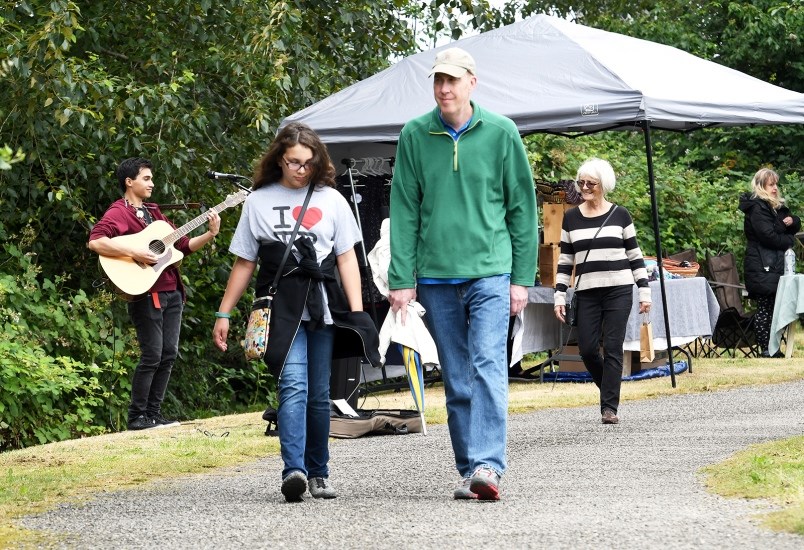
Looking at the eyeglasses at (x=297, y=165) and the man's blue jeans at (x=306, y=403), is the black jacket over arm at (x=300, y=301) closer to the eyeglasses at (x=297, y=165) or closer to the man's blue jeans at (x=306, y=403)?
the man's blue jeans at (x=306, y=403)

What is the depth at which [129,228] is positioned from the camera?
10969mm

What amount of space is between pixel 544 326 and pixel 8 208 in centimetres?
499

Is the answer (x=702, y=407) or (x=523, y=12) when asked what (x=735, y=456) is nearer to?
(x=702, y=407)

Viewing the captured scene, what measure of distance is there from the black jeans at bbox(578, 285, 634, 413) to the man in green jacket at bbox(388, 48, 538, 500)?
3.39 m

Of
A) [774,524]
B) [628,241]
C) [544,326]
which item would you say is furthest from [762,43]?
[774,524]

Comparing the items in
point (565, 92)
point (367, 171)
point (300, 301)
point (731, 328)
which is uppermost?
point (565, 92)

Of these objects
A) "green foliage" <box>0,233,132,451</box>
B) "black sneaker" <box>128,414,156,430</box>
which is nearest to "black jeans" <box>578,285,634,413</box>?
"black sneaker" <box>128,414,156,430</box>

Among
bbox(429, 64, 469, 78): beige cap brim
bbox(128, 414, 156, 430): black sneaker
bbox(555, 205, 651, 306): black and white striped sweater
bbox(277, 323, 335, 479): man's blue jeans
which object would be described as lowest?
bbox(128, 414, 156, 430): black sneaker

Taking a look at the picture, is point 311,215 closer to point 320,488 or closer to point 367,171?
point 320,488

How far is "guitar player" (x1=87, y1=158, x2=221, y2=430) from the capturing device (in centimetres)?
1087

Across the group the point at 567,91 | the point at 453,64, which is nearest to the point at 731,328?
the point at 567,91

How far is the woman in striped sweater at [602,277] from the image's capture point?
32.8 feet

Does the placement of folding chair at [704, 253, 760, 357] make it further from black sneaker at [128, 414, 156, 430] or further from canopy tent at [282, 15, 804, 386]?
black sneaker at [128, 414, 156, 430]

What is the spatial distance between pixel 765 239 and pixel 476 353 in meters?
10.2
